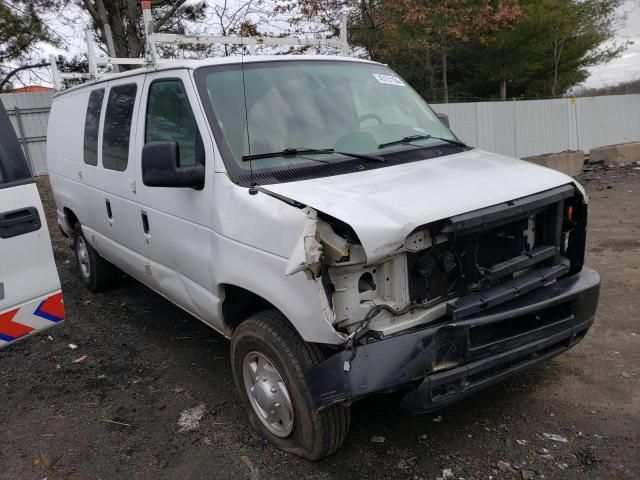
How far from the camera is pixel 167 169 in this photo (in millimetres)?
3105

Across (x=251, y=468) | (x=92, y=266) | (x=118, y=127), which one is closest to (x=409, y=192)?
(x=251, y=468)

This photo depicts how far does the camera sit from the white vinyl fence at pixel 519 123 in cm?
1301

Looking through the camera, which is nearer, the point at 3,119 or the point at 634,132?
the point at 3,119

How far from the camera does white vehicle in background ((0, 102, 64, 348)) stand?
2795mm

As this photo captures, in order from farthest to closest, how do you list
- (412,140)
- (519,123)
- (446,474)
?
1. (519,123)
2. (412,140)
3. (446,474)

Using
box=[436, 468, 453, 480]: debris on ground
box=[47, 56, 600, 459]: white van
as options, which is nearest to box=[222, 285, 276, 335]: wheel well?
box=[47, 56, 600, 459]: white van

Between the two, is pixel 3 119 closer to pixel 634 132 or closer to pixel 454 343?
pixel 454 343

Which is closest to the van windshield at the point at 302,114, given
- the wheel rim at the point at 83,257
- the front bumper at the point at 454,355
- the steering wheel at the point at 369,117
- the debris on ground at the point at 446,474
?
the steering wheel at the point at 369,117

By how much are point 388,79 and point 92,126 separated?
8.81ft

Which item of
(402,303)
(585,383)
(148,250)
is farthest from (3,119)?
(585,383)

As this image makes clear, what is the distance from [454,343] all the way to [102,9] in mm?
14314

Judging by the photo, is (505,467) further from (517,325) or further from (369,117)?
(369,117)

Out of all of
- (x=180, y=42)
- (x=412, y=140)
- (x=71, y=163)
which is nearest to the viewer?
(x=412, y=140)

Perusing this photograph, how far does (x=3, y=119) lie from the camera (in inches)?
113
